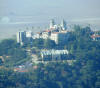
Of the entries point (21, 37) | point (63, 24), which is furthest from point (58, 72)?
point (63, 24)

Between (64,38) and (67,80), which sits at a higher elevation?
(64,38)

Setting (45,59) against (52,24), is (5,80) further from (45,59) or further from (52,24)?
(52,24)

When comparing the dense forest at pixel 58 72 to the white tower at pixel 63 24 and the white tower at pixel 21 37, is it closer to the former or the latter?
the white tower at pixel 21 37

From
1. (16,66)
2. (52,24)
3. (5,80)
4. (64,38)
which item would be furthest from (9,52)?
(52,24)

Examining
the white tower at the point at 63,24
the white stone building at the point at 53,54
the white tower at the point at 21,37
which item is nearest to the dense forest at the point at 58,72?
the white stone building at the point at 53,54

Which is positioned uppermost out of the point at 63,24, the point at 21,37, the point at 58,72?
the point at 63,24

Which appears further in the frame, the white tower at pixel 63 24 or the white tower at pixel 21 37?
the white tower at pixel 63 24

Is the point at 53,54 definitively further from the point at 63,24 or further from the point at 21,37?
the point at 63,24

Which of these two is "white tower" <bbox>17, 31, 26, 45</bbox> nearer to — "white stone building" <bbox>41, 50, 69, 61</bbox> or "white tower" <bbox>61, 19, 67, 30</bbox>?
"white stone building" <bbox>41, 50, 69, 61</bbox>
